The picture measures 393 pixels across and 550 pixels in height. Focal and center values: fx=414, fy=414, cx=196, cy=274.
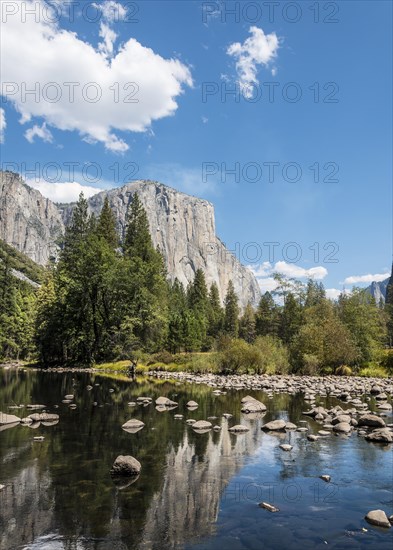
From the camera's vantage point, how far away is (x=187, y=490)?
9680mm

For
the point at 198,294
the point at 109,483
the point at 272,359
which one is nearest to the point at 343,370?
the point at 272,359

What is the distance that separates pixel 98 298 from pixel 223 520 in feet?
166

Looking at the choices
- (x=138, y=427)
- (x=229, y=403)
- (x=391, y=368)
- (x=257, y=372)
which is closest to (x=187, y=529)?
(x=138, y=427)

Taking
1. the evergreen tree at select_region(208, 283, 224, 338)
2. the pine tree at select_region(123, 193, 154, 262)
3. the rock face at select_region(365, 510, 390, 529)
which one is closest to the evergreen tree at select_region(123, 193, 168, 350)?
the pine tree at select_region(123, 193, 154, 262)

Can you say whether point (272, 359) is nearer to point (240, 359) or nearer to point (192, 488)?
point (240, 359)

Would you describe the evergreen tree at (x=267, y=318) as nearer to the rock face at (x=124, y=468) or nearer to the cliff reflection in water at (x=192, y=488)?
the cliff reflection in water at (x=192, y=488)

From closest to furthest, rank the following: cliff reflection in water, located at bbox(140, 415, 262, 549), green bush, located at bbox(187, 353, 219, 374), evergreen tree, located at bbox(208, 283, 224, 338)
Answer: cliff reflection in water, located at bbox(140, 415, 262, 549)
green bush, located at bbox(187, 353, 219, 374)
evergreen tree, located at bbox(208, 283, 224, 338)

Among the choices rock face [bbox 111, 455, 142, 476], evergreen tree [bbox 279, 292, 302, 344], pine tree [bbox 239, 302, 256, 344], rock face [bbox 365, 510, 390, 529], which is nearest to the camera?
rock face [bbox 365, 510, 390, 529]

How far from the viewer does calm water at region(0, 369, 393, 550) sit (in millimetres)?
7293

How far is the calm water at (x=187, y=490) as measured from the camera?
729cm

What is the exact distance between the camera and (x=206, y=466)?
453 inches

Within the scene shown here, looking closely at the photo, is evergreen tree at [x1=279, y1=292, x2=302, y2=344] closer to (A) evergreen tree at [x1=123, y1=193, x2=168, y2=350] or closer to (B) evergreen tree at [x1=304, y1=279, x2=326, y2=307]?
(B) evergreen tree at [x1=304, y1=279, x2=326, y2=307]

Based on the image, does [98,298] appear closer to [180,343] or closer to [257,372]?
[180,343]

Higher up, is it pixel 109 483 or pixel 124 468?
pixel 124 468
